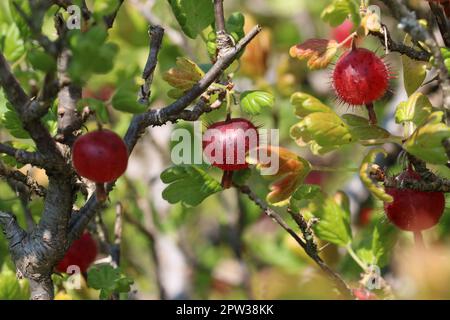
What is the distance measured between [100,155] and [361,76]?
556 millimetres

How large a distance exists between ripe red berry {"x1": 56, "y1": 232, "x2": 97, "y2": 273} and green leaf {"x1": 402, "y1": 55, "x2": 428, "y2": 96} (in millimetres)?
980

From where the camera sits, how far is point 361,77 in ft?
5.13

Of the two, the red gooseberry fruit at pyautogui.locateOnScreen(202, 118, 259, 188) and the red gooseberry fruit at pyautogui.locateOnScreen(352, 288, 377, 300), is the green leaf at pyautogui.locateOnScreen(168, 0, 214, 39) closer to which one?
the red gooseberry fruit at pyautogui.locateOnScreen(202, 118, 259, 188)

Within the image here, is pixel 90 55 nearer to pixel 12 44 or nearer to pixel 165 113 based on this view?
pixel 165 113

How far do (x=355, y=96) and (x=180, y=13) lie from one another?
44cm

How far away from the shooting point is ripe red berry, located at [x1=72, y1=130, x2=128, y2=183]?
1.34 metres

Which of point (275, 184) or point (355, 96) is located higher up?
point (355, 96)

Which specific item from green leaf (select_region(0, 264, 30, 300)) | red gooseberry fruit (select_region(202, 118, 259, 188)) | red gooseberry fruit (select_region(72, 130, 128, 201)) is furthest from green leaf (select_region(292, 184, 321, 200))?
green leaf (select_region(0, 264, 30, 300))

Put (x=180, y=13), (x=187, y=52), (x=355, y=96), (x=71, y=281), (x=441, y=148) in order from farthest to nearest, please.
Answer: (x=187, y=52), (x=71, y=281), (x=180, y=13), (x=355, y=96), (x=441, y=148)

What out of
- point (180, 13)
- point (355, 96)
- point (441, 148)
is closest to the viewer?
point (441, 148)

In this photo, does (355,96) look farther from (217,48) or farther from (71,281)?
(71,281)

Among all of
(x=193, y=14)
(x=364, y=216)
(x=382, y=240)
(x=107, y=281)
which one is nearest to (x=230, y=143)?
(x=193, y=14)

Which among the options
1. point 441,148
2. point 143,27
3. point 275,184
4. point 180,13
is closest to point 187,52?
point 143,27
